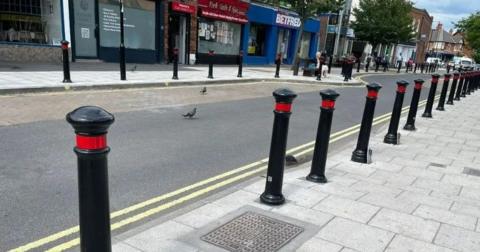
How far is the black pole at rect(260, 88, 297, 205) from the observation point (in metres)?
3.79

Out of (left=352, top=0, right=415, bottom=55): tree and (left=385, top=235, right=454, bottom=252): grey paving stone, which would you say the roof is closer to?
(left=352, top=0, right=415, bottom=55): tree

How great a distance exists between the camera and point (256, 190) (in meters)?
4.54

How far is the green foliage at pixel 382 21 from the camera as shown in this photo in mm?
37312

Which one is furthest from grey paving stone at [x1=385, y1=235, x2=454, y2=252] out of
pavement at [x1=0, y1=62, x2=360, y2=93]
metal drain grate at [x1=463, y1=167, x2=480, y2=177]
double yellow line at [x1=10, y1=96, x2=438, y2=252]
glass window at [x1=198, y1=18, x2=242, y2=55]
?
glass window at [x1=198, y1=18, x2=242, y2=55]

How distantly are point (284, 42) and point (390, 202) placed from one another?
27.9 m

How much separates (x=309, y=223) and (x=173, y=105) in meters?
6.72

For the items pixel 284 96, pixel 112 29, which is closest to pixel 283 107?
pixel 284 96

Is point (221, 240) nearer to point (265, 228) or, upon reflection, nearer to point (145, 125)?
point (265, 228)

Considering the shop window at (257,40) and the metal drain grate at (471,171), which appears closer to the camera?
the metal drain grate at (471,171)

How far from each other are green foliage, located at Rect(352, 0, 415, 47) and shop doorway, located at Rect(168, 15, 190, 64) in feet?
73.6

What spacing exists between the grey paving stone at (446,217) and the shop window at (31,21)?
15.2 m

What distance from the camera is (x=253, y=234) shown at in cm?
346

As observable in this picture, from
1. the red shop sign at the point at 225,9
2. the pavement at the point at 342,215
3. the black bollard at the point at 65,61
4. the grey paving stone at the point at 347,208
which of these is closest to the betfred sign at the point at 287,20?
the red shop sign at the point at 225,9

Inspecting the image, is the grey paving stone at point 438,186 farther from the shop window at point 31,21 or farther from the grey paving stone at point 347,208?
the shop window at point 31,21
